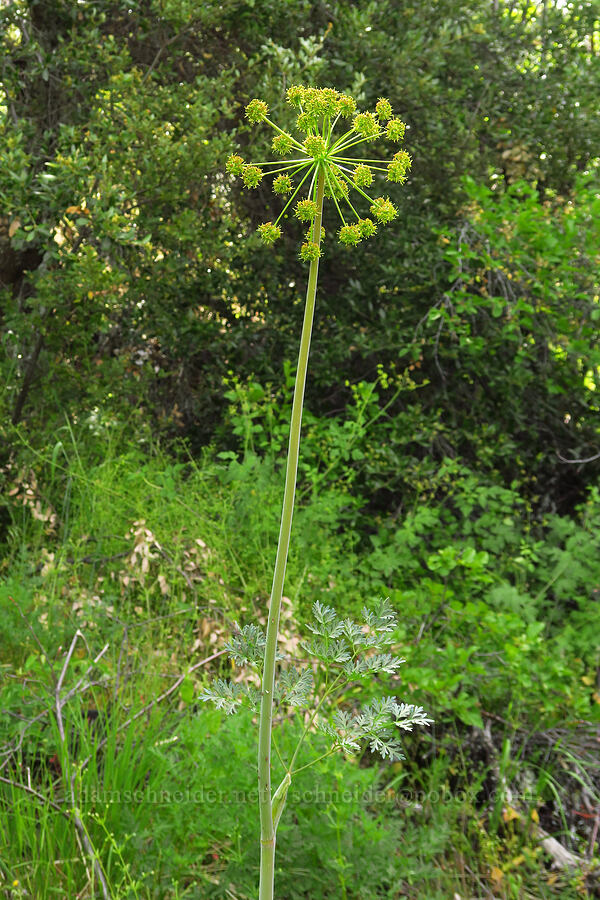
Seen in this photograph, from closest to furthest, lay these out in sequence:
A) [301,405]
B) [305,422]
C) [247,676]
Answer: [301,405] < [247,676] < [305,422]

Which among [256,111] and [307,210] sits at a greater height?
[256,111]

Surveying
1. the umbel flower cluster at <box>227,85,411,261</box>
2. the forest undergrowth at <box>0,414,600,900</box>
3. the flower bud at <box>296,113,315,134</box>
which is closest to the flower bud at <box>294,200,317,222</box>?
the umbel flower cluster at <box>227,85,411,261</box>

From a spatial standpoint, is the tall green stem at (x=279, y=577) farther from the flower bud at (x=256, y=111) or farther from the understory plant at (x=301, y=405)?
the flower bud at (x=256, y=111)

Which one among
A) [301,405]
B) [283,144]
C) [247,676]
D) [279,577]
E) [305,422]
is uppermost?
[305,422]

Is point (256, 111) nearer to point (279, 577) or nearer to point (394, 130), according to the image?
point (394, 130)

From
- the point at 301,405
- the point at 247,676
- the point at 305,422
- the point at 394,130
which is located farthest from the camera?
the point at 305,422

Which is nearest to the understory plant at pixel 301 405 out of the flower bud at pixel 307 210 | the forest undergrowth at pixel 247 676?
the flower bud at pixel 307 210

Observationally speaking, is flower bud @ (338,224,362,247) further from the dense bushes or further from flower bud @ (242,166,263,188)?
the dense bushes

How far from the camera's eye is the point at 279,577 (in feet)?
2.86

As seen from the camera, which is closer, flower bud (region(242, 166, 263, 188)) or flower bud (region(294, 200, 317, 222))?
flower bud (region(294, 200, 317, 222))

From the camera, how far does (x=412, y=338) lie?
4.54 meters

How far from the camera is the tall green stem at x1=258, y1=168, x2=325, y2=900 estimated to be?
83 centimetres

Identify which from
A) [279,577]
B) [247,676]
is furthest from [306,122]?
[247,676]

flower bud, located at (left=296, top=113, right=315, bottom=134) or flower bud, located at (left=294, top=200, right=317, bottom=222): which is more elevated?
flower bud, located at (left=296, top=113, right=315, bottom=134)
